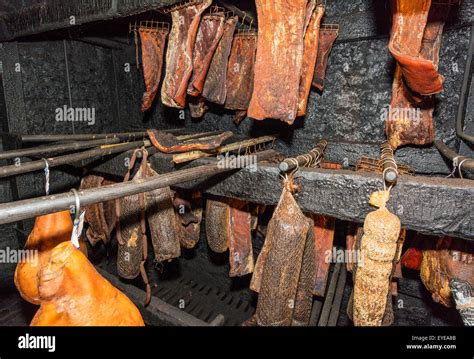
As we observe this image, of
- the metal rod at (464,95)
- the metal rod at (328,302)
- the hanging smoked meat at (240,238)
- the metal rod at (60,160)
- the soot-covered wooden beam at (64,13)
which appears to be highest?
the soot-covered wooden beam at (64,13)

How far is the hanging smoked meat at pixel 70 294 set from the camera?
1549 millimetres

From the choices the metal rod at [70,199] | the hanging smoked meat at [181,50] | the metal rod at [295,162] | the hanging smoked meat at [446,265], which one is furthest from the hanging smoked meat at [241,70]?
the hanging smoked meat at [446,265]

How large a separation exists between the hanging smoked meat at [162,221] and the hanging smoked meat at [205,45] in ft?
4.39

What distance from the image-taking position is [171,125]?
510 centimetres

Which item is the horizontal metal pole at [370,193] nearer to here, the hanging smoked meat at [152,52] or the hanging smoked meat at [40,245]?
the hanging smoked meat at [40,245]

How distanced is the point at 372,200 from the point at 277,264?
0.79 meters

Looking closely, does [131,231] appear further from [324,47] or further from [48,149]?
[324,47]

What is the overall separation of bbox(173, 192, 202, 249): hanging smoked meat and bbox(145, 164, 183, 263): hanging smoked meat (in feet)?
2.21

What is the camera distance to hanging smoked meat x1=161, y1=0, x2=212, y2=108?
3.19 meters

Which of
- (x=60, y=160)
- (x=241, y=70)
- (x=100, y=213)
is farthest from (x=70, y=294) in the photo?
(x=241, y=70)

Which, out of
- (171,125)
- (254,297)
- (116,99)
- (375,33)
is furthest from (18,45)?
(254,297)

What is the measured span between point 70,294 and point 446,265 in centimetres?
262

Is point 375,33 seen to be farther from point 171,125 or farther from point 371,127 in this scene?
point 171,125
